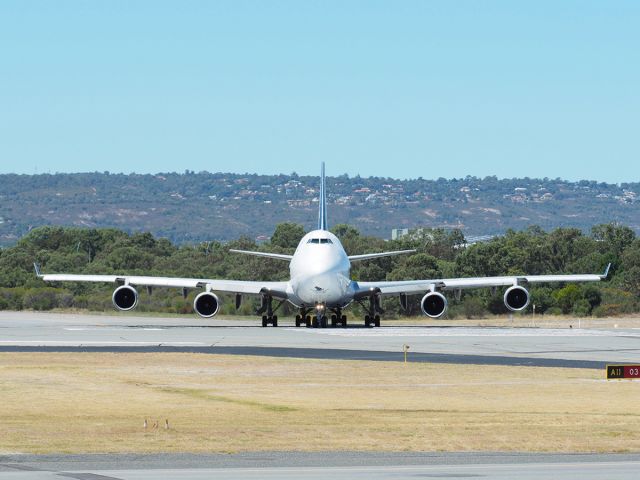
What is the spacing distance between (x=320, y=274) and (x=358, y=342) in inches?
451

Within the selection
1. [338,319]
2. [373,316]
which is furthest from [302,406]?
[373,316]

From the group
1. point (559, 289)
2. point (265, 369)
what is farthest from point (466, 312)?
point (265, 369)

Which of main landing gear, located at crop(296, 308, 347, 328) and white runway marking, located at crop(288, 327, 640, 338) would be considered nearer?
white runway marking, located at crop(288, 327, 640, 338)

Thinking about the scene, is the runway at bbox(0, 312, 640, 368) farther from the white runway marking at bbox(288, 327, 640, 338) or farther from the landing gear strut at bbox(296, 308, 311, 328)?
the landing gear strut at bbox(296, 308, 311, 328)

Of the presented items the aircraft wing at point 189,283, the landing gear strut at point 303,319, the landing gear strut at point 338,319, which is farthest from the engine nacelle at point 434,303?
the aircraft wing at point 189,283

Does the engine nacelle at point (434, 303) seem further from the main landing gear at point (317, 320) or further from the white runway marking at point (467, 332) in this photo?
the main landing gear at point (317, 320)

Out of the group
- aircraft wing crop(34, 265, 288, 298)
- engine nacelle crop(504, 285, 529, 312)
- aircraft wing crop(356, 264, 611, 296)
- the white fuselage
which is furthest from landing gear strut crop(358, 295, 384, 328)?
engine nacelle crop(504, 285, 529, 312)

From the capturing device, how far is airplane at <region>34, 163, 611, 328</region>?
2638 inches

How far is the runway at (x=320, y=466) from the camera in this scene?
2039 cm

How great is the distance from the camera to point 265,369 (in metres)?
41.1

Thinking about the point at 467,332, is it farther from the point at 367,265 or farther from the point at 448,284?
the point at 367,265

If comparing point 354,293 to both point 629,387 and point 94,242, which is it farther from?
point 94,242

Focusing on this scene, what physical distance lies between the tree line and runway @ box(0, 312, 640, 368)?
22.9m

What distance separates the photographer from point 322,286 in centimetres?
6644
